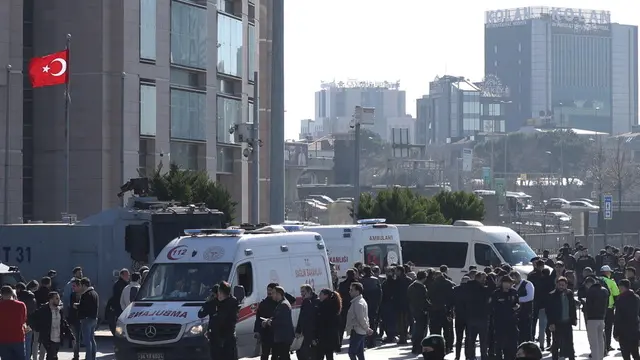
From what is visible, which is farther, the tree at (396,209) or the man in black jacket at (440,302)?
the tree at (396,209)

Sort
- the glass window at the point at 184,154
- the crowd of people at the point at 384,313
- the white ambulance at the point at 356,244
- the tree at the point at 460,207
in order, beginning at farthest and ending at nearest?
the glass window at the point at 184,154, the tree at the point at 460,207, the white ambulance at the point at 356,244, the crowd of people at the point at 384,313

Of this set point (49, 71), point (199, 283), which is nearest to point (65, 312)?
point (199, 283)

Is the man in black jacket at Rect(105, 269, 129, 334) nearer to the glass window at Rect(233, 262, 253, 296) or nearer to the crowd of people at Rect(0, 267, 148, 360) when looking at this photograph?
the crowd of people at Rect(0, 267, 148, 360)

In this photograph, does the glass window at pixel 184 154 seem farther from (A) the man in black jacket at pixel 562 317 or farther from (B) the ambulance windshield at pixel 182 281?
(B) the ambulance windshield at pixel 182 281

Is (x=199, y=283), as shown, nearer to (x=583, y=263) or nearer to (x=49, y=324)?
(x=49, y=324)

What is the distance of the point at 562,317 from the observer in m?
23.5

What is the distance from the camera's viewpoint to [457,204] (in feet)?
173

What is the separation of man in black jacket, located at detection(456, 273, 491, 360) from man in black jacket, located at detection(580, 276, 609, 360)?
5.78 feet

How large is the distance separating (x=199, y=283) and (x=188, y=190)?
20441 millimetres

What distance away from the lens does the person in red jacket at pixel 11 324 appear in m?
17.9

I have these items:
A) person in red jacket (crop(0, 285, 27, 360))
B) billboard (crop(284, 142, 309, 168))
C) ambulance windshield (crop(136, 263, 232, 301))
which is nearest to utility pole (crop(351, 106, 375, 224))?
ambulance windshield (crop(136, 263, 232, 301))

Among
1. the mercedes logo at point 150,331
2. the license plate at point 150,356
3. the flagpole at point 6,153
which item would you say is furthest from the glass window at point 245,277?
the flagpole at point 6,153

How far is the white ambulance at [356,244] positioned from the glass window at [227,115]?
2968cm

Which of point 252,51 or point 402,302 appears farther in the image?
point 252,51
